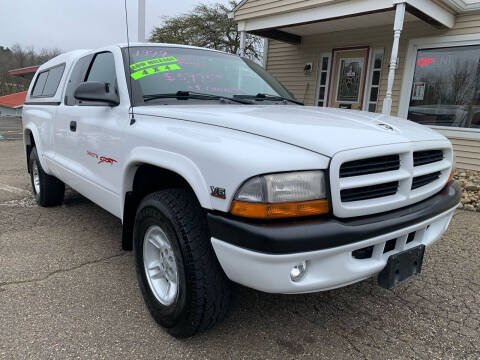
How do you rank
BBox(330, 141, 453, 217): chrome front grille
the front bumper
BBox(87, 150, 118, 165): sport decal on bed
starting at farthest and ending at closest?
1. BBox(87, 150, 118, 165): sport decal on bed
2. BBox(330, 141, 453, 217): chrome front grille
3. the front bumper

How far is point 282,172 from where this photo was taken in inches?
66.0

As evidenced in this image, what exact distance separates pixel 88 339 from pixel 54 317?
0.37 metres

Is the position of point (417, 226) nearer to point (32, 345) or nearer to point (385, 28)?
point (32, 345)

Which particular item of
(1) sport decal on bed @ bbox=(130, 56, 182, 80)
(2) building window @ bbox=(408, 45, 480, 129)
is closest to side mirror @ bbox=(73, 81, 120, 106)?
(1) sport decal on bed @ bbox=(130, 56, 182, 80)

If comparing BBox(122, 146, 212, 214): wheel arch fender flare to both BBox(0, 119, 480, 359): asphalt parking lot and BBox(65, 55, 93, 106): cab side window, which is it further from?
BBox(65, 55, 93, 106): cab side window

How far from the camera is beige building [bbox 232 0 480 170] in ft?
23.6

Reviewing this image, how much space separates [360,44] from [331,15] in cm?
161

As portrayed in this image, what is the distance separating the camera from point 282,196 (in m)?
1.68

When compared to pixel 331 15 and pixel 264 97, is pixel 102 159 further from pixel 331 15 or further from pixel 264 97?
pixel 331 15

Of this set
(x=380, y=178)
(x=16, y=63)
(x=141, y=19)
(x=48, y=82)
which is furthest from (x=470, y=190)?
(x=16, y=63)

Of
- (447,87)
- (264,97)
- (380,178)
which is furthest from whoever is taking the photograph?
(447,87)

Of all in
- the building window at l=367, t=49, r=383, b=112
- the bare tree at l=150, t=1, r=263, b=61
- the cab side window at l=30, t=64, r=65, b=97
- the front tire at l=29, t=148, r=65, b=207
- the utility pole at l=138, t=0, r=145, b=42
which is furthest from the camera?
the bare tree at l=150, t=1, r=263, b=61

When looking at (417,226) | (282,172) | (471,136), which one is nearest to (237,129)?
(282,172)

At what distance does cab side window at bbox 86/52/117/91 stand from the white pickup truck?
1.8 inches
